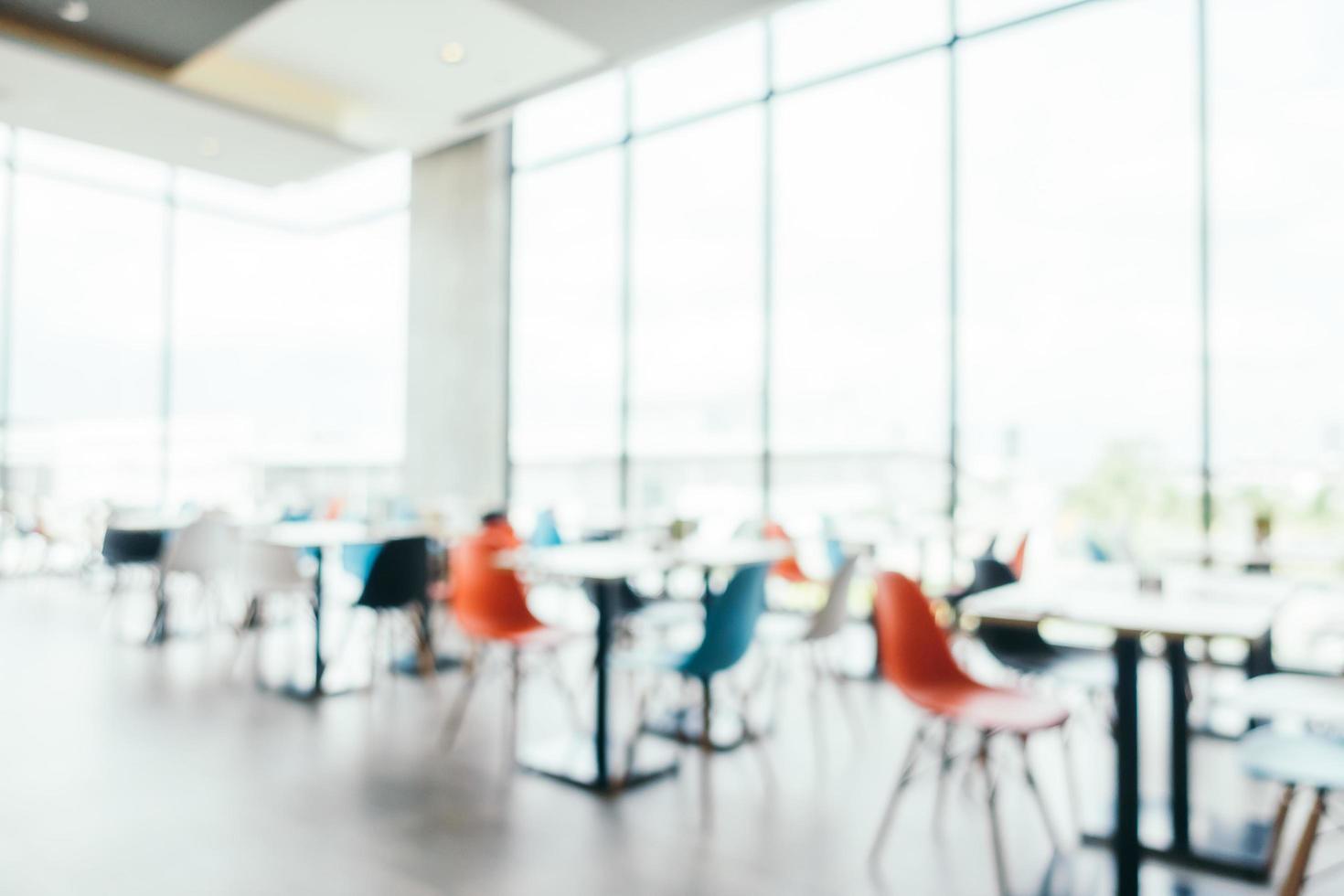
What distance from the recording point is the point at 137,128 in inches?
268

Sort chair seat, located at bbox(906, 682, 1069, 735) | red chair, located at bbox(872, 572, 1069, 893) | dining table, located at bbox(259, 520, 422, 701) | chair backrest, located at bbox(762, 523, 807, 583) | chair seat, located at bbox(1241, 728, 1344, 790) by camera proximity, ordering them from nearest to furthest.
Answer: chair seat, located at bbox(1241, 728, 1344, 790) < chair seat, located at bbox(906, 682, 1069, 735) < red chair, located at bbox(872, 572, 1069, 893) < dining table, located at bbox(259, 520, 422, 701) < chair backrest, located at bbox(762, 523, 807, 583)

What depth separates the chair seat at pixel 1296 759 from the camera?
6.33 ft

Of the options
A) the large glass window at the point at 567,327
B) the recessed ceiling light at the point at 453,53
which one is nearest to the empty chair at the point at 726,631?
the recessed ceiling light at the point at 453,53

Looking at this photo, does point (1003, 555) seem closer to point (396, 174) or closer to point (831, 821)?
point (831, 821)

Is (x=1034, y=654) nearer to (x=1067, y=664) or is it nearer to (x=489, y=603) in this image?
(x=1067, y=664)

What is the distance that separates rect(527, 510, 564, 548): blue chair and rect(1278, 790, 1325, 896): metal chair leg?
428 centimetres

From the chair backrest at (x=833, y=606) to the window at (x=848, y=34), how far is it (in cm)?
424

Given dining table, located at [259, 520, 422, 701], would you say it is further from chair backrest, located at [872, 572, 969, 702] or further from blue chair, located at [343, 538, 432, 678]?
chair backrest, located at [872, 572, 969, 702]

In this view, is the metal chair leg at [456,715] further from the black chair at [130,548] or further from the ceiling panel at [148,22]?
the ceiling panel at [148,22]

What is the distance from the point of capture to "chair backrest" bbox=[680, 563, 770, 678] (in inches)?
123

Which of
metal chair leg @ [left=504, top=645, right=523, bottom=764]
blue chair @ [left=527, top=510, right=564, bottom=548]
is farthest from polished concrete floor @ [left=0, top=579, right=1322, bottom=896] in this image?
blue chair @ [left=527, top=510, right=564, bottom=548]

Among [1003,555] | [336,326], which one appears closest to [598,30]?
[1003,555]

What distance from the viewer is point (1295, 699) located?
2322 millimetres

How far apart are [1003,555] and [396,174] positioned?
7470 mm
